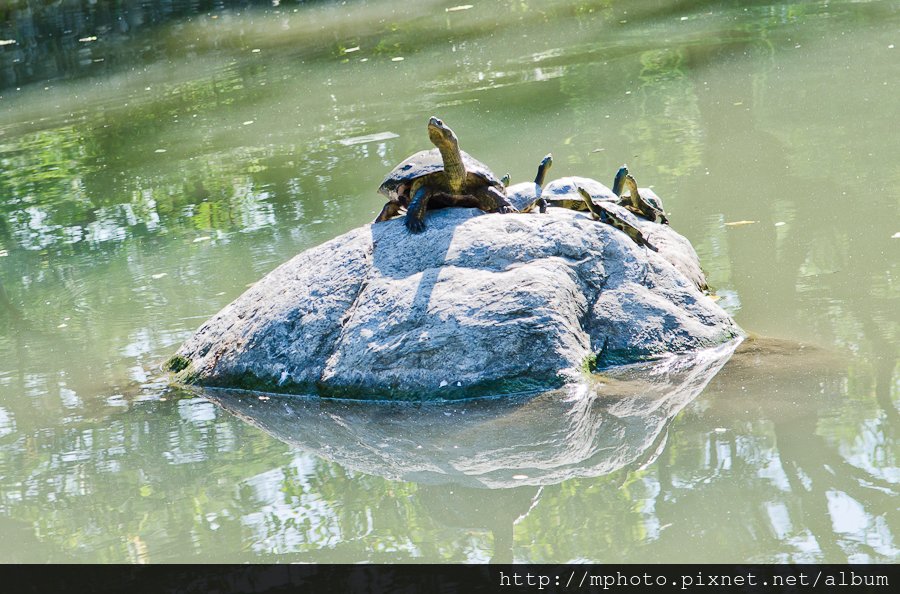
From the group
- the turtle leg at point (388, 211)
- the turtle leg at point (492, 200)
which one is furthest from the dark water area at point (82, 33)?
the turtle leg at point (492, 200)

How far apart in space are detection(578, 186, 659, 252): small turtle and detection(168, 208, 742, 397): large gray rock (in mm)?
207

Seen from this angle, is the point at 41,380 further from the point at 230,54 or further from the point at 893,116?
the point at 230,54

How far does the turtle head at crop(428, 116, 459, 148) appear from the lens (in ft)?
17.0

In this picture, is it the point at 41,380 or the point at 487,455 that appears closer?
the point at 487,455

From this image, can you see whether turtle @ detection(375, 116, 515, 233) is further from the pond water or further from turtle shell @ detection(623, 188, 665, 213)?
the pond water

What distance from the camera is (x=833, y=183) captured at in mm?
7117

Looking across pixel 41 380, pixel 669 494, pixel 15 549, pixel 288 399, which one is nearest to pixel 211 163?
pixel 41 380

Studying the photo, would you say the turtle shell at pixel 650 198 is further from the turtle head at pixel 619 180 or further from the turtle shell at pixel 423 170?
the turtle shell at pixel 423 170

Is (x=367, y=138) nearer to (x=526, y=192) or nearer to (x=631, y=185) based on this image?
(x=526, y=192)

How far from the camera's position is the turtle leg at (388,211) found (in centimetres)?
581

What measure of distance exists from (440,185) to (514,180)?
2657 mm

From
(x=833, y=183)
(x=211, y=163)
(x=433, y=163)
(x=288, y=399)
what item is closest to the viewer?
(x=288, y=399)

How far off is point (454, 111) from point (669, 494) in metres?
7.21
